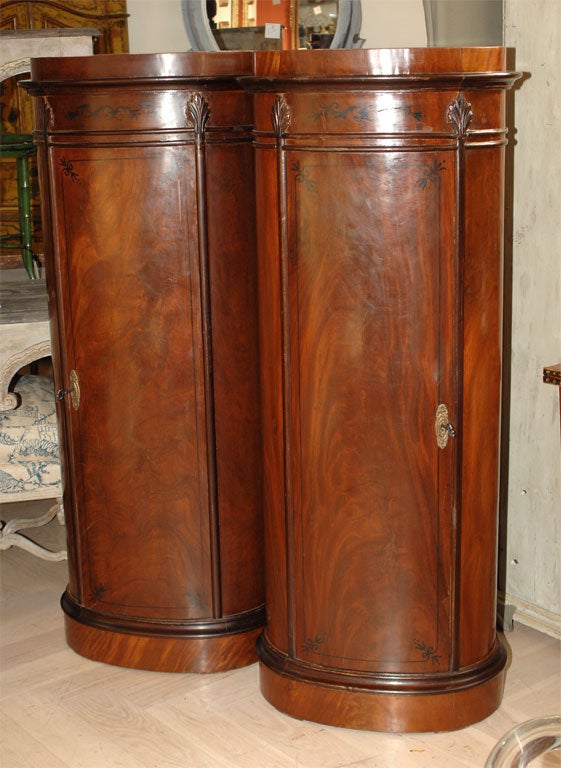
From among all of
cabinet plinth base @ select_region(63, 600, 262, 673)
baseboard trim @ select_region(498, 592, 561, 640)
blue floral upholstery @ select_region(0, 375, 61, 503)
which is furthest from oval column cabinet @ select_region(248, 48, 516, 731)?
blue floral upholstery @ select_region(0, 375, 61, 503)

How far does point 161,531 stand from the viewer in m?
2.79

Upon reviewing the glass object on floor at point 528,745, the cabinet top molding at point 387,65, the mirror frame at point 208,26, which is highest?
the mirror frame at point 208,26

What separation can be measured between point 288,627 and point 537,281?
1164 millimetres

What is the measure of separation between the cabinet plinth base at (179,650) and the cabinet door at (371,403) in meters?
0.33

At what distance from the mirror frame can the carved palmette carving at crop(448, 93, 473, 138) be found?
15.0ft

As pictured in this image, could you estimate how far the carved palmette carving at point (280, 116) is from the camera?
2.26m

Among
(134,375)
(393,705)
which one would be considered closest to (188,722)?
(393,705)

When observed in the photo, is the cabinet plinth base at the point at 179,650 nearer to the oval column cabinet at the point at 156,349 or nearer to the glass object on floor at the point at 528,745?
the oval column cabinet at the point at 156,349

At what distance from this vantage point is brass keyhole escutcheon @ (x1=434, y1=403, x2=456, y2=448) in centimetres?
235

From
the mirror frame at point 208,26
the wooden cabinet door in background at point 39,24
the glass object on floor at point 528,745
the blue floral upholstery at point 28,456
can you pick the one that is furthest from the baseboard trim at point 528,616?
the wooden cabinet door in background at point 39,24

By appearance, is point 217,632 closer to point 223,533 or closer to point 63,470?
point 223,533

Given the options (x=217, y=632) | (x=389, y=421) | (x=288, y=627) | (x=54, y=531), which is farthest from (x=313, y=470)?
(x=54, y=531)

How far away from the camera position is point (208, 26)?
21.9 feet

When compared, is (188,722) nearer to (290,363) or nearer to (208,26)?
(290,363)
